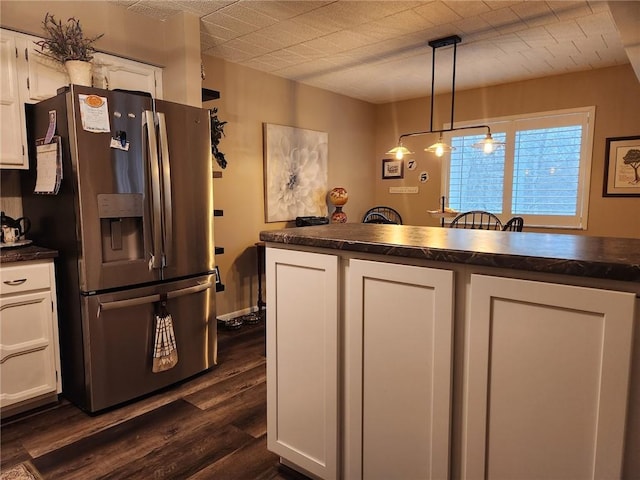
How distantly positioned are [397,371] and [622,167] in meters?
3.92

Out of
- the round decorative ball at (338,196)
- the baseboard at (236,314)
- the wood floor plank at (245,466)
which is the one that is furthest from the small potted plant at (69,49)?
the round decorative ball at (338,196)

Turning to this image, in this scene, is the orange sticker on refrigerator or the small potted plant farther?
the small potted plant

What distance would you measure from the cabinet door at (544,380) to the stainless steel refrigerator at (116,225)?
189 cm

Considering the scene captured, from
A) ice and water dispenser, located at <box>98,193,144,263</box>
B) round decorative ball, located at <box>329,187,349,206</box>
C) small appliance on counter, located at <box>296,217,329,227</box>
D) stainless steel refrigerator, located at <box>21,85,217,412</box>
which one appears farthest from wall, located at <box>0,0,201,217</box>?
round decorative ball, located at <box>329,187,349,206</box>

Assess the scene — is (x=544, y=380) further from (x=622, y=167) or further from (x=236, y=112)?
(x=622, y=167)

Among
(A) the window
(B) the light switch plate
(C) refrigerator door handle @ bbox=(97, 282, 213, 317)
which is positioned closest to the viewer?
(C) refrigerator door handle @ bbox=(97, 282, 213, 317)

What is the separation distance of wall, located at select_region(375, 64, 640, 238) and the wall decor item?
1.20 m

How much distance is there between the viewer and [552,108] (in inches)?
174

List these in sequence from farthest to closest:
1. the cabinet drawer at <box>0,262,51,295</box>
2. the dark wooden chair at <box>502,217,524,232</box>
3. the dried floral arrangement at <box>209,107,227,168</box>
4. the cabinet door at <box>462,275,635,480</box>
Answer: the dark wooden chair at <box>502,217,524,232</box>, the dried floral arrangement at <box>209,107,227,168</box>, the cabinet drawer at <box>0,262,51,295</box>, the cabinet door at <box>462,275,635,480</box>

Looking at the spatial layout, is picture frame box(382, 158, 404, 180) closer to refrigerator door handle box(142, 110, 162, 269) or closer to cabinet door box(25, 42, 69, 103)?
refrigerator door handle box(142, 110, 162, 269)

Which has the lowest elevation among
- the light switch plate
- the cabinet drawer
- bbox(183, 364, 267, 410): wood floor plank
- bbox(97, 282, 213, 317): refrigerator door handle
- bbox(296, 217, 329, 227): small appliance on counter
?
bbox(183, 364, 267, 410): wood floor plank

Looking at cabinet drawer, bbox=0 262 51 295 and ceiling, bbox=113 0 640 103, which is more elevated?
ceiling, bbox=113 0 640 103

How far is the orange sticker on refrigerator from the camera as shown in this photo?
217 centimetres

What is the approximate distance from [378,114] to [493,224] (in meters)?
2.19
